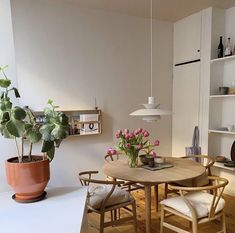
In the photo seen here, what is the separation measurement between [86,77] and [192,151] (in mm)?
1932

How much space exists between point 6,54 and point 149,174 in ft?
5.16

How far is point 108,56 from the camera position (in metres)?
3.53

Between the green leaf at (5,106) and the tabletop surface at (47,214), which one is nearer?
the tabletop surface at (47,214)

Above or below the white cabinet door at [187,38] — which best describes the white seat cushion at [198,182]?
below

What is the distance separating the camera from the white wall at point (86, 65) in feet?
9.99

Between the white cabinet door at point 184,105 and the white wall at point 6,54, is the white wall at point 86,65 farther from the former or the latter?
the white wall at point 6,54

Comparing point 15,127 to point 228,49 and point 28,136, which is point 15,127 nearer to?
point 28,136

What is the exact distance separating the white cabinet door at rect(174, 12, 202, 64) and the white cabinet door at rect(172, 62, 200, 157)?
16 centimetres

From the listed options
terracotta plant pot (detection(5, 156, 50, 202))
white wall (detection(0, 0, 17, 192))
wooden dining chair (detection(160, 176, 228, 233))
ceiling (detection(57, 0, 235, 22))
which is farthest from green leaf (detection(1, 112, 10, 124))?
ceiling (detection(57, 0, 235, 22))

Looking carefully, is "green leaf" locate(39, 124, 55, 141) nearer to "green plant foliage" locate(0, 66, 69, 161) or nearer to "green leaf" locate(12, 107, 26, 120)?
"green plant foliage" locate(0, 66, 69, 161)

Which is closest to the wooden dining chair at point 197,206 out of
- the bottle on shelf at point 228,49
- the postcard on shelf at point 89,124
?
the postcard on shelf at point 89,124

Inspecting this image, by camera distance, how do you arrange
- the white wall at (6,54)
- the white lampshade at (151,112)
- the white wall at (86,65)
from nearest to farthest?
the white wall at (6,54), the white lampshade at (151,112), the white wall at (86,65)

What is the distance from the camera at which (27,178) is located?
3.91 feet

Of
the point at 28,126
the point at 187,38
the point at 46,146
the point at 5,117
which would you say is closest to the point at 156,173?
the point at 46,146
